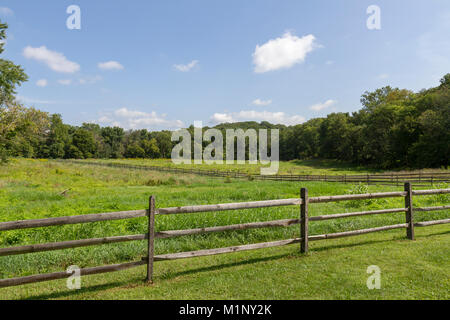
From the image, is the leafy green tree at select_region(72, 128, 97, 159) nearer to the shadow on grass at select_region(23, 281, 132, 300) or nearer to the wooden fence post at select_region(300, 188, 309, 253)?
the shadow on grass at select_region(23, 281, 132, 300)

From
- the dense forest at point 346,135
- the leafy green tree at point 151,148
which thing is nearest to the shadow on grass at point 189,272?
the dense forest at point 346,135

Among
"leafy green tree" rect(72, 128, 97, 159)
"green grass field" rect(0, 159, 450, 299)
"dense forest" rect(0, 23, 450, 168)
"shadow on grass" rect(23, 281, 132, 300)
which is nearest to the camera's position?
"green grass field" rect(0, 159, 450, 299)

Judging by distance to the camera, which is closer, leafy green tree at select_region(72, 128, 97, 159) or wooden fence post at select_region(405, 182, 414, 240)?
wooden fence post at select_region(405, 182, 414, 240)

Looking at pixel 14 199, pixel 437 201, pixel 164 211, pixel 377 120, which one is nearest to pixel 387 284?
pixel 164 211

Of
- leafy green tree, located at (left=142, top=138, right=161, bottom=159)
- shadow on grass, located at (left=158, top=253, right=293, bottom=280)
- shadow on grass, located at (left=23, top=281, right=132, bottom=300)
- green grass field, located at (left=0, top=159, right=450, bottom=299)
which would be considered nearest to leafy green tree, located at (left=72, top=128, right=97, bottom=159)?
leafy green tree, located at (left=142, top=138, right=161, bottom=159)

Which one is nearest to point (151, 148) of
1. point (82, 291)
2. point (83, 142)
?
point (83, 142)

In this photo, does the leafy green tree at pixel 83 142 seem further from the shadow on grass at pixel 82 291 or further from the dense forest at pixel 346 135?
the shadow on grass at pixel 82 291

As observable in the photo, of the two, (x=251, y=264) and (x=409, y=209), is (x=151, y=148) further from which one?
(x=251, y=264)

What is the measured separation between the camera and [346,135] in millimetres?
67625

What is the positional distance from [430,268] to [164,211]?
472cm

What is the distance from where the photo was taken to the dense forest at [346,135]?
33616 mm

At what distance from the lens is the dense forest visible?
33.6m

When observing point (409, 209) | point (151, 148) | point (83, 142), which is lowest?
point (409, 209)

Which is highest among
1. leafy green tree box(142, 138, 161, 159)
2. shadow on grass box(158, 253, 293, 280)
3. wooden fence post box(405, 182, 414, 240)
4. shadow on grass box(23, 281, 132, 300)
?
leafy green tree box(142, 138, 161, 159)
